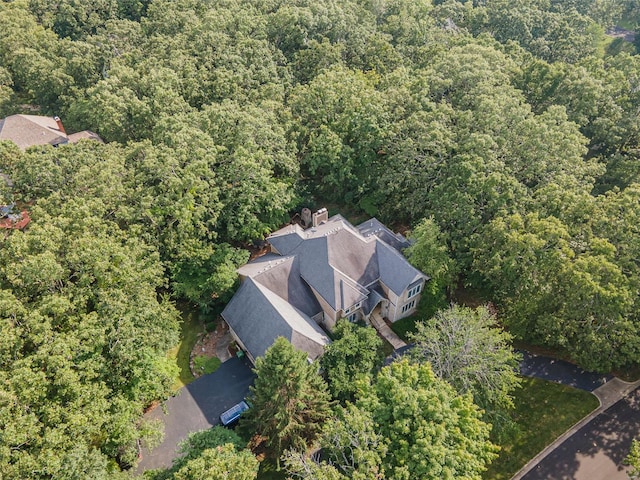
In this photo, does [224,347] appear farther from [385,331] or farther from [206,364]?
[385,331]

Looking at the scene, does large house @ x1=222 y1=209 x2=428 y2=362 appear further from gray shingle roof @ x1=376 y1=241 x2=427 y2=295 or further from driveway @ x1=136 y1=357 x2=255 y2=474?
driveway @ x1=136 y1=357 x2=255 y2=474

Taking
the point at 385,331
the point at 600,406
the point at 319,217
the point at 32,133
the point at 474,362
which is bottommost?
the point at 32,133

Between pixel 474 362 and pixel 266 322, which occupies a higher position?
pixel 474 362

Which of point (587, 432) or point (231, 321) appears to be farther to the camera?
point (231, 321)

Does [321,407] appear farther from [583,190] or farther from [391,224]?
[583,190]

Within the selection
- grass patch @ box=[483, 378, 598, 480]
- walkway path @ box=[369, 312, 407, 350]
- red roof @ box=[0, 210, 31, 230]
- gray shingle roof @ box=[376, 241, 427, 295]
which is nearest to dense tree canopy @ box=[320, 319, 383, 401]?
walkway path @ box=[369, 312, 407, 350]

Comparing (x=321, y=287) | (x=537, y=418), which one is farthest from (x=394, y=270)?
(x=537, y=418)

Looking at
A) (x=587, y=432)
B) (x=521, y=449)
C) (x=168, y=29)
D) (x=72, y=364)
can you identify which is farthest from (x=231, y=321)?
(x=168, y=29)
